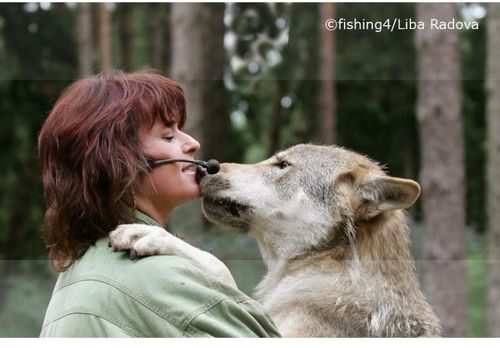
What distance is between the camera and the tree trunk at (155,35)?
13.4m

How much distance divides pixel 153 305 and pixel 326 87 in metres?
8.36

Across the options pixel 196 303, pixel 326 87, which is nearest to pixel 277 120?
pixel 326 87

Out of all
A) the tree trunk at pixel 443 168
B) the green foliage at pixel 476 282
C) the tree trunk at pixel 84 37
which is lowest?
the green foliage at pixel 476 282

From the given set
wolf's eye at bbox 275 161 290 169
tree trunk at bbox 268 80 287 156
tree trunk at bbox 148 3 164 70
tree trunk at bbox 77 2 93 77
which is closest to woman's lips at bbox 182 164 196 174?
wolf's eye at bbox 275 161 290 169

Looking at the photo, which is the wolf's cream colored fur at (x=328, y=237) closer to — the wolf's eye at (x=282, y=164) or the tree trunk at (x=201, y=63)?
the wolf's eye at (x=282, y=164)

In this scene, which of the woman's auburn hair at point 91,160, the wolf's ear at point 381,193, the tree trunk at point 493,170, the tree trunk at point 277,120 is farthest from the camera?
the tree trunk at point 277,120

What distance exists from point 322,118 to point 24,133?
4.15m

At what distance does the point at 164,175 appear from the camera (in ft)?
8.70

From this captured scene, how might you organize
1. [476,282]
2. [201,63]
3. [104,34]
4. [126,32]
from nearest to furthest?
[201,63] → [476,282] → [104,34] → [126,32]

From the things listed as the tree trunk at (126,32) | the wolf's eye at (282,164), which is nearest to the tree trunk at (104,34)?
the tree trunk at (126,32)

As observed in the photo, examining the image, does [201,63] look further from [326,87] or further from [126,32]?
[126,32]
